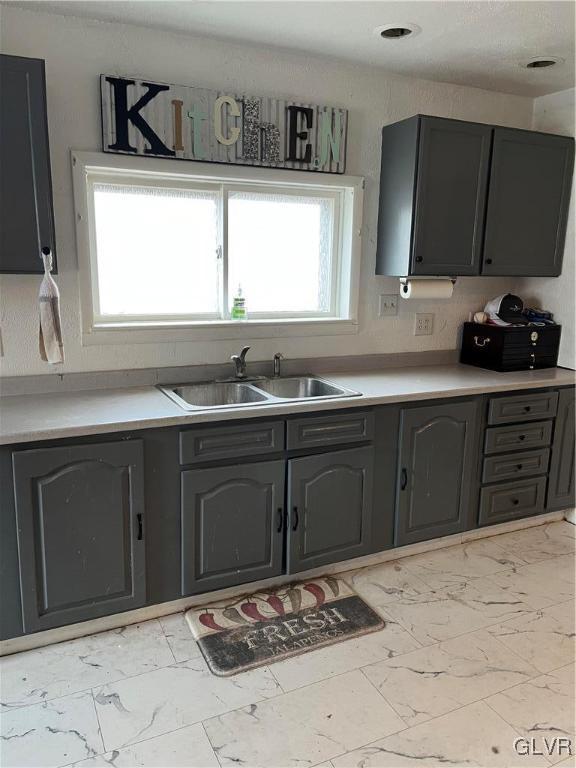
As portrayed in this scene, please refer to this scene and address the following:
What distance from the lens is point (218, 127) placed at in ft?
7.98

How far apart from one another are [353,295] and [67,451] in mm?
1628

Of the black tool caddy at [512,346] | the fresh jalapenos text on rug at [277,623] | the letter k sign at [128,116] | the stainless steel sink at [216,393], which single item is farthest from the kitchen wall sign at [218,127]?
the fresh jalapenos text on rug at [277,623]

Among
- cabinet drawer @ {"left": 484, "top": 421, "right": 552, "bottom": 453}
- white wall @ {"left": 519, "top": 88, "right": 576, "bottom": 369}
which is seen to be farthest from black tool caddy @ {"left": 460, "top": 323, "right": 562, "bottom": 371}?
cabinet drawer @ {"left": 484, "top": 421, "right": 552, "bottom": 453}

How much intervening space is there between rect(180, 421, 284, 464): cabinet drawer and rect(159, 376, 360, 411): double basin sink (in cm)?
17

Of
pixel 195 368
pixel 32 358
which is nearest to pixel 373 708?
pixel 195 368

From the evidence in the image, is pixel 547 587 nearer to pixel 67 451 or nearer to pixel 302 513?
pixel 302 513

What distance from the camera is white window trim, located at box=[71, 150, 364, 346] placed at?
7.59 feet

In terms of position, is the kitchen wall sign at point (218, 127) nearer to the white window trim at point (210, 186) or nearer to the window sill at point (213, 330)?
the white window trim at point (210, 186)

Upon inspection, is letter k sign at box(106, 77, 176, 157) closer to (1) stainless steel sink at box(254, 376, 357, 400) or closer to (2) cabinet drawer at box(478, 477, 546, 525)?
(1) stainless steel sink at box(254, 376, 357, 400)

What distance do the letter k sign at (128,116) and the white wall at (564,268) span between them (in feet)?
7.00

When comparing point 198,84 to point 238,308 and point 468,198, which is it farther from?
point 468,198

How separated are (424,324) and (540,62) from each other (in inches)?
52.5

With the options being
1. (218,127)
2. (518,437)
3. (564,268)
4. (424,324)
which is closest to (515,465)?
(518,437)

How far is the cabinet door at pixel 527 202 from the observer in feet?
9.25
